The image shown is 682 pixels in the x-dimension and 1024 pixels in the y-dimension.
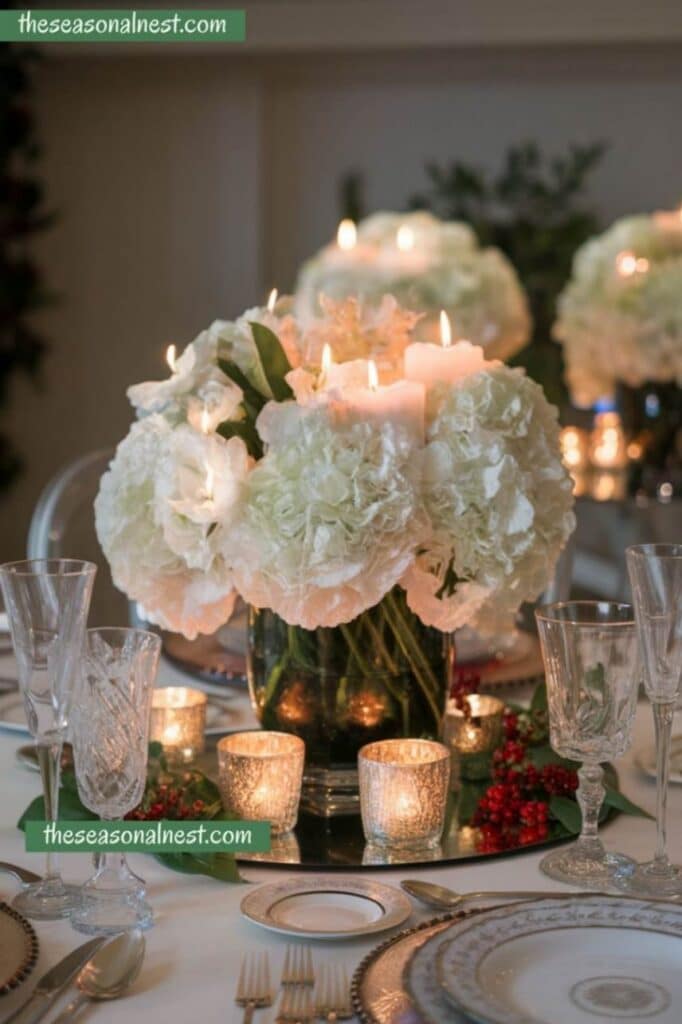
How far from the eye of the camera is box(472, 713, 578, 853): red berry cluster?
1250 millimetres

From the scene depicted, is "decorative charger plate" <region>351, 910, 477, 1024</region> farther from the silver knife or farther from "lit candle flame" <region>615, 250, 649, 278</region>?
"lit candle flame" <region>615, 250, 649, 278</region>

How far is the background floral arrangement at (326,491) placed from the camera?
120 cm

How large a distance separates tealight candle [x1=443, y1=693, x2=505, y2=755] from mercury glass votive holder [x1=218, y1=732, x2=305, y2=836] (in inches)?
9.0

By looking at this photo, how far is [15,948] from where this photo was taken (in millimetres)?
980

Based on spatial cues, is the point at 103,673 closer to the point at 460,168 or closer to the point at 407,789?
the point at 407,789

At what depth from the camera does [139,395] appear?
138 cm

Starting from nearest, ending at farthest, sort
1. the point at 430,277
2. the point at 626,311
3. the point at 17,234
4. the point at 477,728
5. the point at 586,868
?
the point at 586,868 → the point at 477,728 → the point at 626,311 → the point at 430,277 → the point at 17,234

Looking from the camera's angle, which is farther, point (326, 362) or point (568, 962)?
point (326, 362)

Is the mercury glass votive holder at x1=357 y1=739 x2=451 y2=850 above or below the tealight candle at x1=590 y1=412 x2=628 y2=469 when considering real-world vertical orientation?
below

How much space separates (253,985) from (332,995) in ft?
0.17

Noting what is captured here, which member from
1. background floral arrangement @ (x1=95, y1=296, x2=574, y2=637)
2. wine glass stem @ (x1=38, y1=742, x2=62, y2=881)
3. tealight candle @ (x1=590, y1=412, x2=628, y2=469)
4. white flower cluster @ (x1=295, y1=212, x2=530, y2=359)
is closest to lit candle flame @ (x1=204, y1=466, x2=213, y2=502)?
background floral arrangement @ (x1=95, y1=296, x2=574, y2=637)

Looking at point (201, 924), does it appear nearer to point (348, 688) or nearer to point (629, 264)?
point (348, 688)

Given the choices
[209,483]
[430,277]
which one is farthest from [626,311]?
[209,483]

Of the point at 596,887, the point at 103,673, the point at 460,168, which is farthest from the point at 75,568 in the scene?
the point at 460,168
